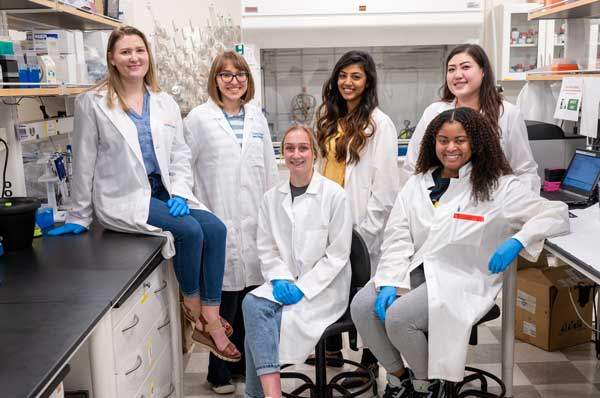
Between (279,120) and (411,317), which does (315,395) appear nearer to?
(411,317)

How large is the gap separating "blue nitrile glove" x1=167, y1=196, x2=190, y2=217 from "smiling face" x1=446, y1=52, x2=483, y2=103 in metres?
1.22

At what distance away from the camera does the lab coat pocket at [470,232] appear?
2092 mm

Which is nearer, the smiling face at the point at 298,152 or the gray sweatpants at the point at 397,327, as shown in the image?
the gray sweatpants at the point at 397,327

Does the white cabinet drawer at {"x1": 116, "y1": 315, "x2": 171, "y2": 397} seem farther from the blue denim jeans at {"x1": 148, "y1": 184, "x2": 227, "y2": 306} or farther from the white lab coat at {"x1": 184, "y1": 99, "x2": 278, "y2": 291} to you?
the white lab coat at {"x1": 184, "y1": 99, "x2": 278, "y2": 291}

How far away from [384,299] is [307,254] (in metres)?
0.35

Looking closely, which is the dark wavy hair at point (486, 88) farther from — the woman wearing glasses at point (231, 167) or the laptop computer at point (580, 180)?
the woman wearing glasses at point (231, 167)

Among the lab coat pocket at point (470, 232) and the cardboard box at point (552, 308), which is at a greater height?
the lab coat pocket at point (470, 232)

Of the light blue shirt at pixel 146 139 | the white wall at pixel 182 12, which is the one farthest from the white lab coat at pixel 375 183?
the white wall at pixel 182 12

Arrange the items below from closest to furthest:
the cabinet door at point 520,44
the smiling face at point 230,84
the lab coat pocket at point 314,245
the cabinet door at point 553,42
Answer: the lab coat pocket at point 314,245 < the smiling face at point 230,84 < the cabinet door at point 520,44 < the cabinet door at point 553,42

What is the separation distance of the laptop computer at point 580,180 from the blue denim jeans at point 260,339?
1412mm

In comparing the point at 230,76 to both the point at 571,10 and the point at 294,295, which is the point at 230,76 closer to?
the point at 294,295

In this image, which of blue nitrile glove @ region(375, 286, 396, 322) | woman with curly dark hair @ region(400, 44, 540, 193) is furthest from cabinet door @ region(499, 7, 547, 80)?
blue nitrile glove @ region(375, 286, 396, 322)

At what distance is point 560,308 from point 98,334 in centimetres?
224

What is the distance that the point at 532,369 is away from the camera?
274 centimetres
